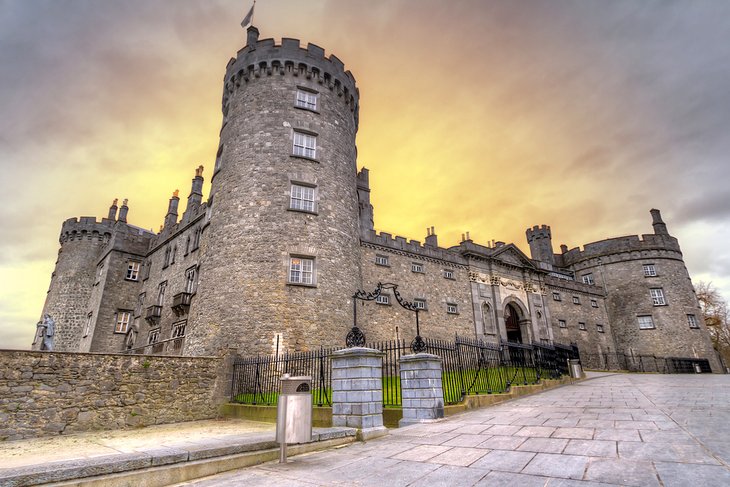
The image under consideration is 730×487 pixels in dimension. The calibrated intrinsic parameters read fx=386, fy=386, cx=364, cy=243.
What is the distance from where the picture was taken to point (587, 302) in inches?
1433

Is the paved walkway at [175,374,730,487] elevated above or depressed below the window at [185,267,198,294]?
below

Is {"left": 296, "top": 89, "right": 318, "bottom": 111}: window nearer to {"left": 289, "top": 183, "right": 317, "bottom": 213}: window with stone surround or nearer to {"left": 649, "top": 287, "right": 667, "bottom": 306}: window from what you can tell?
{"left": 289, "top": 183, "right": 317, "bottom": 213}: window with stone surround

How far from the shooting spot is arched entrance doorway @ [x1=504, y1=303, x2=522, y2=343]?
3078 cm

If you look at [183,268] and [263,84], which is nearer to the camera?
[263,84]

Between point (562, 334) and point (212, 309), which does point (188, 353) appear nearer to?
point (212, 309)

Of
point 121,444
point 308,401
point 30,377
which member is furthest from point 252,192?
point 308,401

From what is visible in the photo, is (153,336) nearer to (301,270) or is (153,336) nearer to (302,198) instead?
(301,270)

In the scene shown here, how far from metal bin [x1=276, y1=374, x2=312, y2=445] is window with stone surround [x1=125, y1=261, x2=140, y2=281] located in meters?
26.4

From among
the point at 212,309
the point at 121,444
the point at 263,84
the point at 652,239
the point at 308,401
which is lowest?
the point at 121,444

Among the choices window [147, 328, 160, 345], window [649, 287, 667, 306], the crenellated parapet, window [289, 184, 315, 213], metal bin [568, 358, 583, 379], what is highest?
the crenellated parapet

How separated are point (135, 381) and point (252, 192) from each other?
31.1 feet

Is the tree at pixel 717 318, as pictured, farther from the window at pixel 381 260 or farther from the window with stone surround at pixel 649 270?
the window at pixel 381 260

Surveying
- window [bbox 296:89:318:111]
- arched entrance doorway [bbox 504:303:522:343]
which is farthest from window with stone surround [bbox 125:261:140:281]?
arched entrance doorway [bbox 504:303:522:343]

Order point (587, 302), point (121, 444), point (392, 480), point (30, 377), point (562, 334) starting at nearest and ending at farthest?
point (392, 480), point (121, 444), point (30, 377), point (562, 334), point (587, 302)
